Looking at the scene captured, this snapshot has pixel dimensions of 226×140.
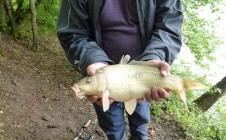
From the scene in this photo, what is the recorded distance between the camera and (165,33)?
2.47m

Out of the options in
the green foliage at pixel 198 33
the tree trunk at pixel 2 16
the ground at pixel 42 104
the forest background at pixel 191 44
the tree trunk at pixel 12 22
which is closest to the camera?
the ground at pixel 42 104

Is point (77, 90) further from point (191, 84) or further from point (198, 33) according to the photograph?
point (198, 33)

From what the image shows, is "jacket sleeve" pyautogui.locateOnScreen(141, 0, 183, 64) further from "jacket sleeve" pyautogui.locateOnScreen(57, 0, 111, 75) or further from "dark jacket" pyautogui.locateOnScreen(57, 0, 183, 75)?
"jacket sleeve" pyautogui.locateOnScreen(57, 0, 111, 75)

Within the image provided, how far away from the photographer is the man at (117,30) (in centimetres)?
239

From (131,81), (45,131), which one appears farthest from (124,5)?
(45,131)

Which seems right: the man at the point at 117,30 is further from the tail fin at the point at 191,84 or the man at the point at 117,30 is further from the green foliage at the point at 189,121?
the green foliage at the point at 189,121

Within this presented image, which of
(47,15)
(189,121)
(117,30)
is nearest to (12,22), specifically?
(47,15)

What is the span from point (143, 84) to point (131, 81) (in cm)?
9

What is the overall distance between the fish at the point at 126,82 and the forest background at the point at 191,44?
2.88 meters

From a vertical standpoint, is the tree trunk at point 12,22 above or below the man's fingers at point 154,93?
below

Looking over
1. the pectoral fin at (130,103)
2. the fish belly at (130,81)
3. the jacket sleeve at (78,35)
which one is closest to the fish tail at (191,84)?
the fish belly at (130,81)

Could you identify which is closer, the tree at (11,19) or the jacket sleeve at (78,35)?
the jacket sleeve at (78,35)

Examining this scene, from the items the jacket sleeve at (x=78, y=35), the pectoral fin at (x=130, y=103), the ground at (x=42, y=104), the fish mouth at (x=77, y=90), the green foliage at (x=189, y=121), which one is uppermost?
the jacket sleeve at (x=78, y=35)

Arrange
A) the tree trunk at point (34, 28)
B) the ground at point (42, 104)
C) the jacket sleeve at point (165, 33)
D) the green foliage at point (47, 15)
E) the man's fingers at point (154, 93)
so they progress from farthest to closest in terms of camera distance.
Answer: the green foliage at point (47, 15)
the tree trunk at point (34, 28)
the ground at point (42, 104)
the jacket sleeve at point (165, 33)
the man's fingers at point (154, 93)
